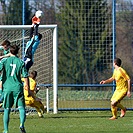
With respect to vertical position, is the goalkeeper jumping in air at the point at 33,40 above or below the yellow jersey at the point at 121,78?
above

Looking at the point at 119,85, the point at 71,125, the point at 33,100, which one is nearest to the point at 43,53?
the point at 33,100

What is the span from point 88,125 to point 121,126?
0.83m

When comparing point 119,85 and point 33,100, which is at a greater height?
point 119,85

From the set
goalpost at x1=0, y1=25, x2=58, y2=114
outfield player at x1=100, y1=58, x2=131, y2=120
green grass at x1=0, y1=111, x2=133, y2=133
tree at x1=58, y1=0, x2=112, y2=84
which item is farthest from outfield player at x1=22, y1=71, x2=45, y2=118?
tree at x1=58, y1=0, x2=112, y2=84

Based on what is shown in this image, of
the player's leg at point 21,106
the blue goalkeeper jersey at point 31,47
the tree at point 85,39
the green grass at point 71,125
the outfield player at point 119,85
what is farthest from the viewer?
the tree at point 85,39

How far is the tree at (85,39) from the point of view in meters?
24.4

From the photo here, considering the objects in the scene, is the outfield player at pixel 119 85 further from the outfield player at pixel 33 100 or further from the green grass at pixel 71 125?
the outfield player at pixel 33 100

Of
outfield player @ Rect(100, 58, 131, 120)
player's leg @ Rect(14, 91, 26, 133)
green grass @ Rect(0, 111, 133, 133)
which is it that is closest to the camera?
player's leg @ Rect(14, 91, 26, 133)

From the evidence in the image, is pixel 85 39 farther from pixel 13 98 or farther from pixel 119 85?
pixel 13 98

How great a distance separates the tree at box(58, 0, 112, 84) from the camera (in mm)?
24422

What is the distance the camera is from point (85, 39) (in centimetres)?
2536

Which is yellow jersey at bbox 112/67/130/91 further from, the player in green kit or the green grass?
the player in green kit

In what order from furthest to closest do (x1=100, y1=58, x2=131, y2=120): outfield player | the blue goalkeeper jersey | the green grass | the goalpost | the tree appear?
the tree → the goalpost → the blue goalkeeper jersey → (x1=100, y1=58, x2=131, y2=120): outfield player → the green grass

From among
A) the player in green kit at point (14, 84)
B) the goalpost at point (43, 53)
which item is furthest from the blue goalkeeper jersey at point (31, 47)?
the player in green kit at point (14, 84)
